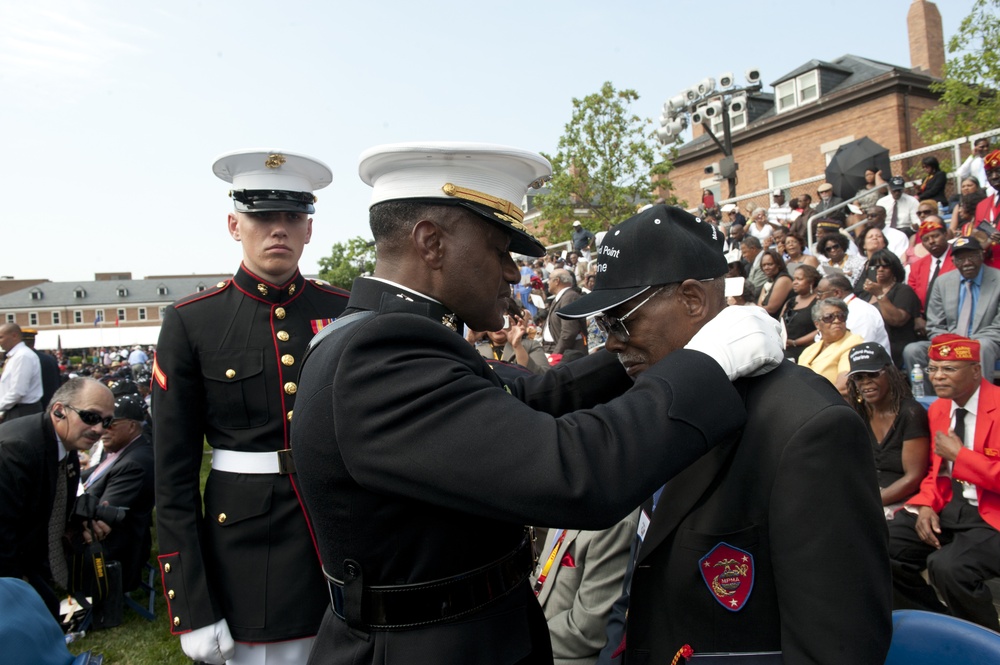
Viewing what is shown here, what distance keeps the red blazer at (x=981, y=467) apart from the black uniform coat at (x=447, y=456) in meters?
3.57

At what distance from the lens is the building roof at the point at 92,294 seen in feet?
297

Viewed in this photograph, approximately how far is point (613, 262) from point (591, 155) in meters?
23.9

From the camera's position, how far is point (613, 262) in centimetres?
204

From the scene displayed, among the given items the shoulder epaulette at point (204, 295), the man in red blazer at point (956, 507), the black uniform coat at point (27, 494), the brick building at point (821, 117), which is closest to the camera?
the shoulder epaulette at point (204, 295)

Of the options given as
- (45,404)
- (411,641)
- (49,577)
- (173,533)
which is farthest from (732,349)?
(45,404)

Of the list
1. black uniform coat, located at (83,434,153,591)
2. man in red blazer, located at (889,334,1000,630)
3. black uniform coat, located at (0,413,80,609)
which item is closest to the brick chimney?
man in red blazer, located at (889,334,1000,630)

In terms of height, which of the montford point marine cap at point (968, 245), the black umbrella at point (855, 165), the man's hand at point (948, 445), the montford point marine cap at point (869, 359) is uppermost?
the black umbrella at point (855, 165)

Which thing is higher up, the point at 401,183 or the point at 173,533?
the point at 401,183

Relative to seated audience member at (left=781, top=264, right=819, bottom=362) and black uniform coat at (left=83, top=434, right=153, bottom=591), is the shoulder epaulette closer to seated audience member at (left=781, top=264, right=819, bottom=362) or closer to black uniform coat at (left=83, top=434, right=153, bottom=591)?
black uniform coat at (left=83, top=434, right=153, bottom=591)

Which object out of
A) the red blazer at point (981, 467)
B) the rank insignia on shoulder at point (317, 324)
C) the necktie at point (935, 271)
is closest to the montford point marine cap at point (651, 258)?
the rank insignia on shoulder at point (317, 324)

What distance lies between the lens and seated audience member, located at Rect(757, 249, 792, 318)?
8.45 m

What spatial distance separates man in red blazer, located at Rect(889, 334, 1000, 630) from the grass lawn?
480 centimetres

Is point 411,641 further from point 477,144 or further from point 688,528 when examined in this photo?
point 477,144

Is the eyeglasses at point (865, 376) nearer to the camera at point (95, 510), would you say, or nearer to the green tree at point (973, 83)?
the camera at point (95, 510)
